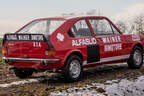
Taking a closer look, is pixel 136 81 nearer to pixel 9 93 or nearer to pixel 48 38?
pixel 48 38

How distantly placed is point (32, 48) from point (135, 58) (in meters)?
4.14

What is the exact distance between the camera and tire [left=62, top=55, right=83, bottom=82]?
7562 mm

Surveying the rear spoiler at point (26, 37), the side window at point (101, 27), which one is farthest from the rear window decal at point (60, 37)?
the side window at point (101, 27)

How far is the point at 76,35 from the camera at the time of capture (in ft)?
26.4

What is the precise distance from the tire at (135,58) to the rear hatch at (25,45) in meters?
3.85

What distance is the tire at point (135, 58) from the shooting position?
10.1 metres

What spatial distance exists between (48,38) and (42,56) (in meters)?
0.45

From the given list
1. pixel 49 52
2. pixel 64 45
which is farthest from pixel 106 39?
pixel 49 52

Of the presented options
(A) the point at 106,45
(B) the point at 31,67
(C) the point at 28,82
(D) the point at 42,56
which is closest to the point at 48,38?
(D) the point at 42,56

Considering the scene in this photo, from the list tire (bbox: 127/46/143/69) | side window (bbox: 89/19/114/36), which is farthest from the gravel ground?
tire (bbox: 127/46/143/69)

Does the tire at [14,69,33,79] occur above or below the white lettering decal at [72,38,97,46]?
below

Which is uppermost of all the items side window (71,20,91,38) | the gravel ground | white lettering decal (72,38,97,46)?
side window (71,20,91,38)

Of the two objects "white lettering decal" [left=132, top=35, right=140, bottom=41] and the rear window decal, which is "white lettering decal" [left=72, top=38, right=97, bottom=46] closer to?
the rear window decal

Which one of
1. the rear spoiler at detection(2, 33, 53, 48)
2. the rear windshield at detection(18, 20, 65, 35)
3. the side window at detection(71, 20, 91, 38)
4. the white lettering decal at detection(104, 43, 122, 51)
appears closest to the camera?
the rear spoiler at detection(2, 33, 53, 48)
